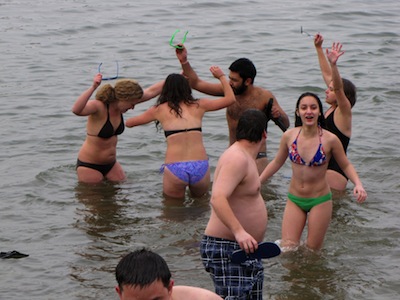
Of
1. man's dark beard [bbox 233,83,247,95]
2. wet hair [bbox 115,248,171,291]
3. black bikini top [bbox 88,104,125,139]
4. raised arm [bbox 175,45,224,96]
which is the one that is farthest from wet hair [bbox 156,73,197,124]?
wet hair [bbox 115,248,171,291]

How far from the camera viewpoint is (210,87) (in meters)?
9.41

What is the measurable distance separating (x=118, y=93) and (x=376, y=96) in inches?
269

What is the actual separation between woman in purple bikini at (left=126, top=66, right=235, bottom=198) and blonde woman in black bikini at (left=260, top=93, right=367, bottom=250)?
4.95ft

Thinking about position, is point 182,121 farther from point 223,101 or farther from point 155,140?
point 155,140

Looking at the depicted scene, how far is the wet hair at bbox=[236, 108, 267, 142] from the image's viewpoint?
6020mm

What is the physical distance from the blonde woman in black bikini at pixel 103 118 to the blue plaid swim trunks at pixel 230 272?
133 inches

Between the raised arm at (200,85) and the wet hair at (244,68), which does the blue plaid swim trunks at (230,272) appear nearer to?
the wet hair at (244,68)

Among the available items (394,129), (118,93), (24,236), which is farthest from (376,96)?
(24,236)

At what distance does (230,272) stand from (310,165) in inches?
70.0

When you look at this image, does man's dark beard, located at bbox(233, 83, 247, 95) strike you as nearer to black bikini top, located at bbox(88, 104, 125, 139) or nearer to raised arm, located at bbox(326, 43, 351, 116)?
raised arm, located at bbox(326, 43, 351, 116)

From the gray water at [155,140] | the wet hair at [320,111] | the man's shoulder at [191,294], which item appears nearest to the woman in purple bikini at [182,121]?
the gray water at [155,140]

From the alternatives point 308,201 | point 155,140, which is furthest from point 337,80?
point 155,140

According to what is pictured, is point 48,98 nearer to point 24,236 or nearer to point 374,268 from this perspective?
point 24,236

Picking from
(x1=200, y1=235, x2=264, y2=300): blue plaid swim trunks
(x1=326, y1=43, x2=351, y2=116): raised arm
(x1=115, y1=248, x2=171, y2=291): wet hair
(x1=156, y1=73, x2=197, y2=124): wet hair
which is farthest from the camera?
(x1=156, y1=73, x2=197, y2=124): wet hair
